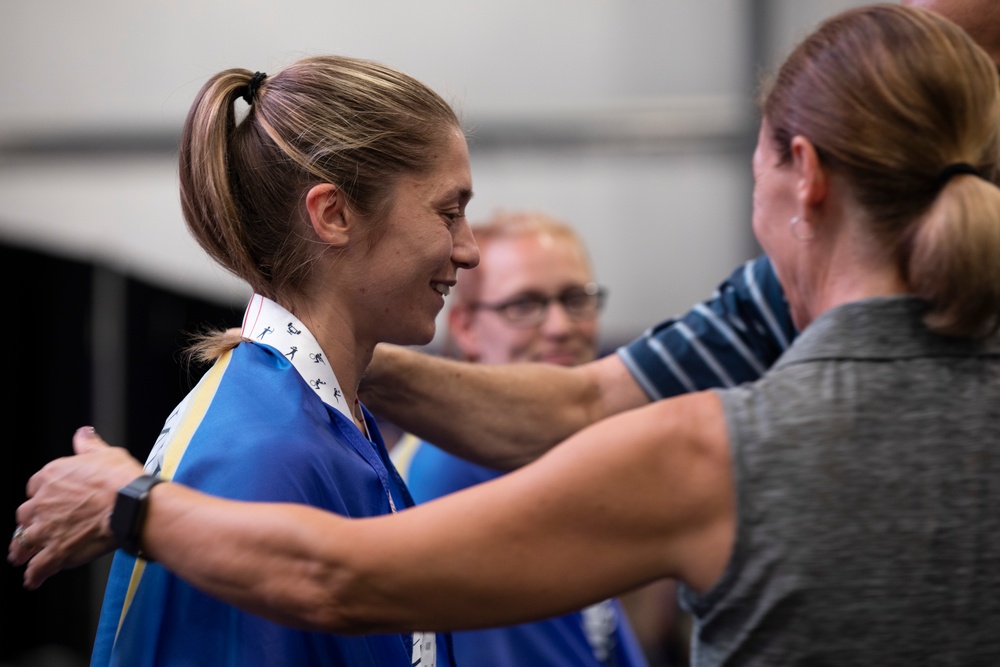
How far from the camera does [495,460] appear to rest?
1693 millimetres

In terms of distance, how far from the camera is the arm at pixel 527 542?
960mm

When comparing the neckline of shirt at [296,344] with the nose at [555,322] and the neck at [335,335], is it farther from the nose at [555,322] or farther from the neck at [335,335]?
the nose at [555,322]

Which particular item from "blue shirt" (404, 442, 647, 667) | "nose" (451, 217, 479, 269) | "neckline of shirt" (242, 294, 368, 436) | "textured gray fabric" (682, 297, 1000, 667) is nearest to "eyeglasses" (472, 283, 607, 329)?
"blue shirt" (404, 442, 647, 667)

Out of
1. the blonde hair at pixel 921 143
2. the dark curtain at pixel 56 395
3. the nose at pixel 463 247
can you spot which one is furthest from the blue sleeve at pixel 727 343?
the dark curtain at pixel 56 395

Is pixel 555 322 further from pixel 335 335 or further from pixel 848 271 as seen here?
pixel 848 271

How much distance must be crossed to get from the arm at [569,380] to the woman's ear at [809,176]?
23.6 inches

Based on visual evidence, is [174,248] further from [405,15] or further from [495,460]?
[495,460]

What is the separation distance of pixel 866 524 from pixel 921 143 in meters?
0.33

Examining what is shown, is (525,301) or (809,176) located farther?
(525,301)

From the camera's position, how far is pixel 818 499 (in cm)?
95

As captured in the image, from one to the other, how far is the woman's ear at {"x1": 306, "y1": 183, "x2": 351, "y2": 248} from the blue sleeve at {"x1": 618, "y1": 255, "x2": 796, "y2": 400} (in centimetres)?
58

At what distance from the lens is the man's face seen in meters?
2.39

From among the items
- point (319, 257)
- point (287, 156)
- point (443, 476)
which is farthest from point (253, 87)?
point (443, 476)

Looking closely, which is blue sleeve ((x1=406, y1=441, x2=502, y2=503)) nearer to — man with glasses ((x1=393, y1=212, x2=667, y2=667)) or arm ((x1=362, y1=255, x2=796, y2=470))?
man with glasses ((x1=393, y1=212, x2=667, y2=667))
